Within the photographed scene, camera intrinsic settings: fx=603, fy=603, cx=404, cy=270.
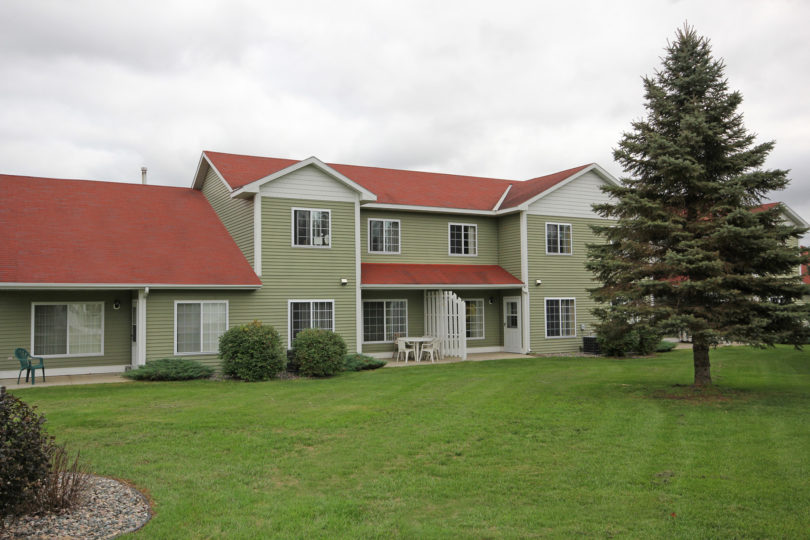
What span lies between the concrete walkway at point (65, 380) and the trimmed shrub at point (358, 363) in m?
5.80

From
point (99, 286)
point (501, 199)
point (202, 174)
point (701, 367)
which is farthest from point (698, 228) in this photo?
point (202, 174)

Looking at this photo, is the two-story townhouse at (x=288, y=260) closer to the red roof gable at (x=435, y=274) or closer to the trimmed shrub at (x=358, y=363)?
the red roof gable at (x=435, y=274)

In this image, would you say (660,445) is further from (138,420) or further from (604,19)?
(604,19)

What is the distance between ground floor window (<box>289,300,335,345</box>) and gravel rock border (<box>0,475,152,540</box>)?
12.1 meters

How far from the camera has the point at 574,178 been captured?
22.9 meters

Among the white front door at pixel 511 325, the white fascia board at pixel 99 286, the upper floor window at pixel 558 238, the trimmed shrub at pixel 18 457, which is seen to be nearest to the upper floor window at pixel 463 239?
the white front door at pixel 511 325

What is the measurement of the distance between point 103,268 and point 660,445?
14.2 meters

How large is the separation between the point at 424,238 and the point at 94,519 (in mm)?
17256

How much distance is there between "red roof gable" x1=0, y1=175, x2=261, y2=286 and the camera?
1585cm

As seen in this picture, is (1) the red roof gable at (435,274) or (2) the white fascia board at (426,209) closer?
(1) the red roof gable at (435,274)

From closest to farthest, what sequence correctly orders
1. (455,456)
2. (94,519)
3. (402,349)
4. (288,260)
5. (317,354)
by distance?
1. (94,519)
2. (455,456)
3. (317,354)
4. (288,260)
5. (402,349)

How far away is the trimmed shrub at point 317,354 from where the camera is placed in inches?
639

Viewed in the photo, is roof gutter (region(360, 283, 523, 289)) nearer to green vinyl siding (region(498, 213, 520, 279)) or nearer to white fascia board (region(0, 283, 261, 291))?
green vinyl siding (region(498, 213, 520, 279))

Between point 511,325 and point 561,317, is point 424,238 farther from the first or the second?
point 561,317
